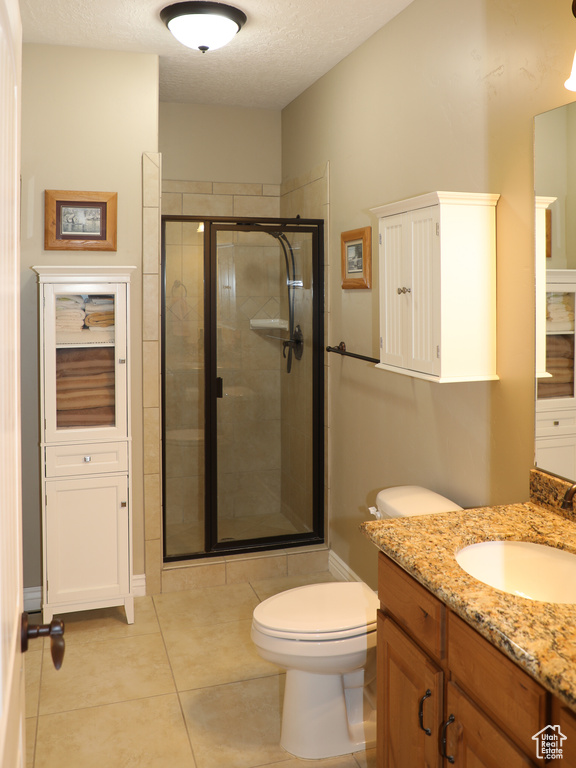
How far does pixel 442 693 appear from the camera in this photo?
58.2 inches

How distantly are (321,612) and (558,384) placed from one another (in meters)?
1.07

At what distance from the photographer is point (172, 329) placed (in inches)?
136

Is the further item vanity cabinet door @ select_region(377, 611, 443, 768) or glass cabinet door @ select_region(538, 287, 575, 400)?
glass cabinet door @ select_region(538, 287, 575, 400)

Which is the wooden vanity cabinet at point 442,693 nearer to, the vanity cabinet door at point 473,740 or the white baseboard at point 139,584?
the vanity cabinet door at point 473,740

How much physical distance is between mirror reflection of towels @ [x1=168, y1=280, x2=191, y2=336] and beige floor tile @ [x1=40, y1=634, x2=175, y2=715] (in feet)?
4.84

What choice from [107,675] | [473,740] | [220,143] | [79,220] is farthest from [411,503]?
[220,143]

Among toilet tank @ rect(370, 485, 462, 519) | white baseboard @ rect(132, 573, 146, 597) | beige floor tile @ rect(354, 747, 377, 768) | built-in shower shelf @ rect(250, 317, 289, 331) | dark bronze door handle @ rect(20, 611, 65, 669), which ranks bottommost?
beige floor tile @ rect(354, 747, 377, 768)

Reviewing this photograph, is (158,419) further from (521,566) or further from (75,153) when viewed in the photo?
(521,566)

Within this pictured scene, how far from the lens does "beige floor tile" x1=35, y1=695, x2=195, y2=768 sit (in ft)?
7.36

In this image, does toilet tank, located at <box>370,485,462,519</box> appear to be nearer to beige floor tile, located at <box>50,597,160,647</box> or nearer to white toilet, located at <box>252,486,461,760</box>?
white toilet, located at <box>252,486,461,760</box>

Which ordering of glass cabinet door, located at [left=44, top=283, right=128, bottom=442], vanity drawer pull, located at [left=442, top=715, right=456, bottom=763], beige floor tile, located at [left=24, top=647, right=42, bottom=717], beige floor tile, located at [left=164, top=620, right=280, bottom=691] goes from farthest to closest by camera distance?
glass cabinet door, located at [left=44, top=283, right=128, bottom=442] < beige floor tile, located at [left=164, top=620, right=280, bottom=691] < beige floor tile, located at [left=24, top=647, right=42, bottom=717] < vanity drawer pull, located at [left=442, top=715, right=456, bottom=763]

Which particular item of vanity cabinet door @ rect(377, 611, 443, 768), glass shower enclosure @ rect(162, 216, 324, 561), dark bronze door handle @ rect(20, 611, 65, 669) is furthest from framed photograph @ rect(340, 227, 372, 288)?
dark bronze door handle @ rect(20, 611, 65, 669)

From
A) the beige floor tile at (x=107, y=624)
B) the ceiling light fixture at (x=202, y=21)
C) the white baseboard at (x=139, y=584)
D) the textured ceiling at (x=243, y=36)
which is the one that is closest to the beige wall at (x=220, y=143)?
the textured ceiling at (x=243, y=36)

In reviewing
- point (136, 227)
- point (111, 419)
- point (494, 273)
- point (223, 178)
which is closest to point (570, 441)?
point (494, 273)
